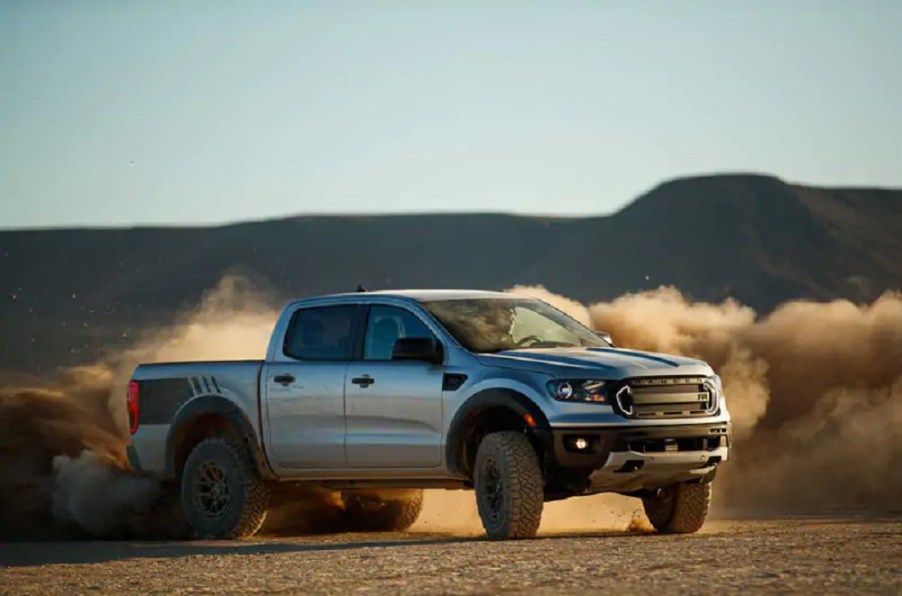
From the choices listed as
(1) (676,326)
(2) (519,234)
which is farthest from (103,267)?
(1) (676,326)

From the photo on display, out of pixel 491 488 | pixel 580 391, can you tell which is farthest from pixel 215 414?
pixel 580 391

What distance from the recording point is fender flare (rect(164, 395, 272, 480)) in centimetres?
1669

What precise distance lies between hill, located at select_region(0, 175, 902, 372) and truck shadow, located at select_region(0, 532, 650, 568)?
62.3 m

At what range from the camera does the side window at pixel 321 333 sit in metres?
16.2

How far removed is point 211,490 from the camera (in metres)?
17.0

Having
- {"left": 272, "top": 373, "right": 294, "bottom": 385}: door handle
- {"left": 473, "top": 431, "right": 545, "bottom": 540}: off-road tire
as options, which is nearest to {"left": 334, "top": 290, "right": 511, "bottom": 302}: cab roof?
{"left": 272, "top": 373, "right": 294, "bottom": 385}: door handle

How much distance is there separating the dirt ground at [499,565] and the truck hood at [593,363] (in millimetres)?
1228

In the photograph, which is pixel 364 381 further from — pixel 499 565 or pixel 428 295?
pixel 499 565

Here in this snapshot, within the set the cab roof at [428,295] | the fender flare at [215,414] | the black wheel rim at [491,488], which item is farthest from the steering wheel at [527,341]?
the fender flare at [215,414]

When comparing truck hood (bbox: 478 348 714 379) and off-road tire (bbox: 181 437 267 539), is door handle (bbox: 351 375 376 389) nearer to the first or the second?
truck hood (bbox: 478 348 714 379)

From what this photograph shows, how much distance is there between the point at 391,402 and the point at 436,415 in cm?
41

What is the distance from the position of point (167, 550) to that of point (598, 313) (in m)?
18.0

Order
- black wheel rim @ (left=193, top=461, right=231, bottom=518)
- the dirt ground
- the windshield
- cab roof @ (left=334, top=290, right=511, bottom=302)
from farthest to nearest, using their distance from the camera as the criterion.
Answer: black wheel rim @ (left=193, top=461, right=231, bottom=518) → cab roof @ (left=334, top=290, right=511, bottom=302) → the windshield → the dirt ground

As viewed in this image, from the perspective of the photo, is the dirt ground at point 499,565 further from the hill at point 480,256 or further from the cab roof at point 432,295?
the hill at point 480,256
